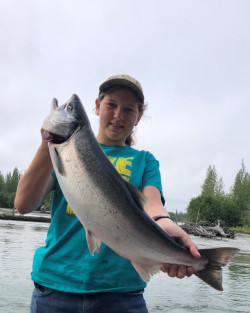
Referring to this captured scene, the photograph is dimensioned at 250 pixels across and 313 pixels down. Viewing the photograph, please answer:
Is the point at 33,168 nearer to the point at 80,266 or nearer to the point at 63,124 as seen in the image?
the point at 63,124

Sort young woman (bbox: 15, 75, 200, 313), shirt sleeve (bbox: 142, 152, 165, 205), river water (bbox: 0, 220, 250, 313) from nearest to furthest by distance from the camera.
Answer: young woman (bbox: 15, 75, 200, 313)
shirt sleeve (bbox: 142, 152, 165, 205)
river water (bbox: 0, 220, 250, 313)

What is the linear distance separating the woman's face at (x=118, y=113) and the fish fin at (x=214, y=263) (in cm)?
121

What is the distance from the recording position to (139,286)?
106 inches

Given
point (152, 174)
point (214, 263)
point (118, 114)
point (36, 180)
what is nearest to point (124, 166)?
point (152, 174)

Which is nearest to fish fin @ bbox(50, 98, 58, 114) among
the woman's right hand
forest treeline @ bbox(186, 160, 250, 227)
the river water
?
the woman's right hand

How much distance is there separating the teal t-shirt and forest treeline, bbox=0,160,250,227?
61123 mm

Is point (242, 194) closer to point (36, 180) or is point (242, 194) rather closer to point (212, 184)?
point (212, 184)

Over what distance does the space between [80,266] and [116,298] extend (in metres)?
0.35

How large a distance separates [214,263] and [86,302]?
0.96 m

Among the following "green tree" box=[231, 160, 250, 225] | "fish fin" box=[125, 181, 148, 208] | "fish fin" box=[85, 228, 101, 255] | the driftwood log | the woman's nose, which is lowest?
the driftwood log

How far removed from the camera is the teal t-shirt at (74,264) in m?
2.58

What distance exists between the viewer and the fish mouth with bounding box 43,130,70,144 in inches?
89.0

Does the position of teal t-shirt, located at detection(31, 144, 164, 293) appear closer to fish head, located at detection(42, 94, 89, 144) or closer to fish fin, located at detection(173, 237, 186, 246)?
fish fin, located at detection(173, 237, 186, 246)

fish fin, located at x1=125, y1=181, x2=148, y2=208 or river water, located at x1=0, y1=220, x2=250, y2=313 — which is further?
river water, located at x1=0, y1=220, x2=250, y2=313
